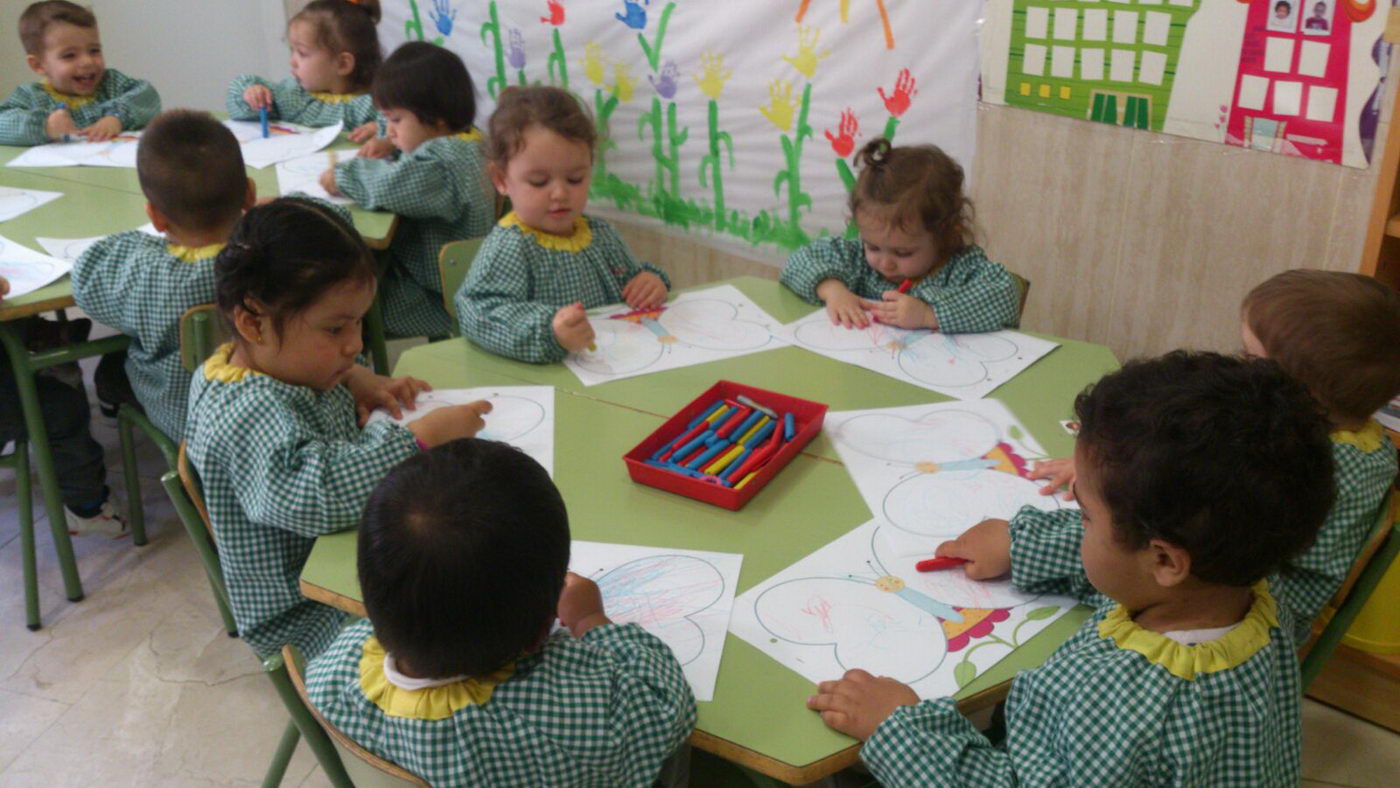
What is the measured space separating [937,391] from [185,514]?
1146 millimetres

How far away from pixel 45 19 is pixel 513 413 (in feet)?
8.63

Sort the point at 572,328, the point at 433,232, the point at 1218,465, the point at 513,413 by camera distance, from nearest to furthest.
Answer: the point at 1218,465 < the point at 513,413 < the point at 572,328 < the point at 433,232

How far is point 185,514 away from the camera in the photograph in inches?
63.4

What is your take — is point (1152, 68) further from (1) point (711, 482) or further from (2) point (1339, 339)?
(1) point (711, 482)

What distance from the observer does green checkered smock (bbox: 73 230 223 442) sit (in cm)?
223

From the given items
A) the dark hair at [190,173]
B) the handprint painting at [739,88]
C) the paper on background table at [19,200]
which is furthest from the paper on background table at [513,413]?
the paper on background table at [19,200]

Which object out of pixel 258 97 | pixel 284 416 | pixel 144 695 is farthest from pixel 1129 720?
pixel 258 97

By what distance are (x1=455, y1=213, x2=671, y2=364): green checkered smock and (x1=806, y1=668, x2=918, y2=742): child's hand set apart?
3.09ft

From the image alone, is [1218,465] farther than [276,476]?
No

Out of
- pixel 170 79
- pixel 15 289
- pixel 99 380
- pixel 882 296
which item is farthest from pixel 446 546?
pixel 170 79

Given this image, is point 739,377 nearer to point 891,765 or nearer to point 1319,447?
point 891,765

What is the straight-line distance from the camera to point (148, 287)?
2.24 metres

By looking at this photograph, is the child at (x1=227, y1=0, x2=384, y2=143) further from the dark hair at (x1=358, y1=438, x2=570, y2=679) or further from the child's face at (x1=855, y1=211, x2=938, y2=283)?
the dark hair at (x1=358, y1=438, x2=570, y2=679)

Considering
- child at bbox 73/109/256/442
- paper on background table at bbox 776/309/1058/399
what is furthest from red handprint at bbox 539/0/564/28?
paper on background table at bbox 776/309/1058/399
